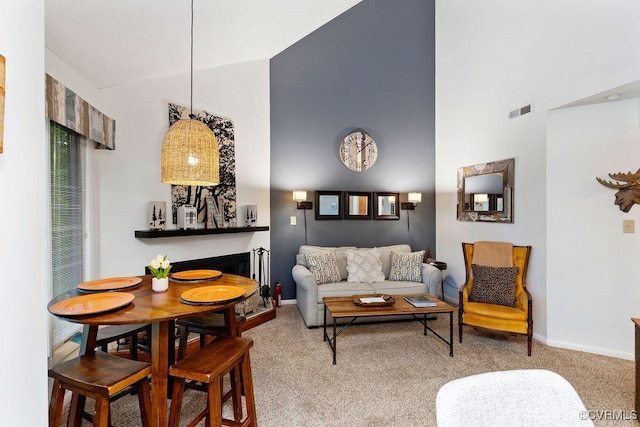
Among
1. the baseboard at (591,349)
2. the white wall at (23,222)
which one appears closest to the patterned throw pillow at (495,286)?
the baseboard at (591,349)

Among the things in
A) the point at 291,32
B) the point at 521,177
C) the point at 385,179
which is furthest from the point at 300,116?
the point at 521,177

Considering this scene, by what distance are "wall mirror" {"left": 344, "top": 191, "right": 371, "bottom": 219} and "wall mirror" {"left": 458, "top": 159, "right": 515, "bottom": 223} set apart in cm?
133

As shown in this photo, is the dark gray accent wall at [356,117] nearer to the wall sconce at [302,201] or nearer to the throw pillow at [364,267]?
the wall sconce at [302,201]

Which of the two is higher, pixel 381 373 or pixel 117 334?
pixel 117 334

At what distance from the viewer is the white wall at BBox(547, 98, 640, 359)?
8.78 feet

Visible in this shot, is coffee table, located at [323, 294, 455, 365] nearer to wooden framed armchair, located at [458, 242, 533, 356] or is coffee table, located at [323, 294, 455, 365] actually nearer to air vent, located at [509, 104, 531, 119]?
wooden framed armchair, located at [458, 242, 533, 356]

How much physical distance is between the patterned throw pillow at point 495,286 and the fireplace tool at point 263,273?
2481mm

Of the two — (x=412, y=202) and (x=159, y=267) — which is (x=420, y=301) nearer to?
(x=412, y=202)

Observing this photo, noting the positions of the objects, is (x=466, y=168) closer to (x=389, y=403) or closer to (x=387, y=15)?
(x=387, y=15)

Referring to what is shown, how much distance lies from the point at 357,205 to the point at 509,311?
239 cm

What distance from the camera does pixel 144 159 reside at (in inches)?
114

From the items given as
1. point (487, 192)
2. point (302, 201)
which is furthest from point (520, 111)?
point (302, 201)

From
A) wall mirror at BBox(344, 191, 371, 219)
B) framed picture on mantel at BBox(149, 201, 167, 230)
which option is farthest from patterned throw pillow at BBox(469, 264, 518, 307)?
framed picture on mantel at BBox(149, 201, 167, 230)

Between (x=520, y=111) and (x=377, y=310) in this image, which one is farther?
(x=520, y=111)
